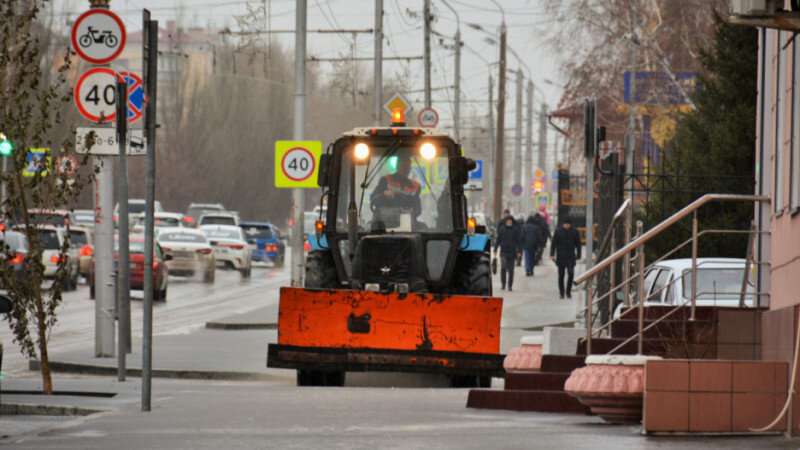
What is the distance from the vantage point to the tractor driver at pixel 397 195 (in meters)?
15.5

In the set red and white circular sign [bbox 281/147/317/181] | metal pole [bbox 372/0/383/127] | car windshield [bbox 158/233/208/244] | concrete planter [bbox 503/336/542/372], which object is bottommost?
car windshield [bbox 158/233/208/244]

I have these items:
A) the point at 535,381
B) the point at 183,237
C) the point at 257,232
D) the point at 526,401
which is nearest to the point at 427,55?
the point at 183,237

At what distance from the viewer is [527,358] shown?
41.0ft

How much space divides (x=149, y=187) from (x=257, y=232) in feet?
133

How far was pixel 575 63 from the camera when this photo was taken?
45781 mm

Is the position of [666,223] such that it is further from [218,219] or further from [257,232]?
[218,219]

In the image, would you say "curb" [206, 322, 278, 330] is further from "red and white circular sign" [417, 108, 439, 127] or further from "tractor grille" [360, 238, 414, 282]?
"red and white circular sign" [417, 108, 439, 127]

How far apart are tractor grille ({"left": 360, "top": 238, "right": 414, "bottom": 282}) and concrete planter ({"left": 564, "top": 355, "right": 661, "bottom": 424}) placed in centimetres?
520

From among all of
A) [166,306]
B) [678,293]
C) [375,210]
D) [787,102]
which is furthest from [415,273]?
[166,306]

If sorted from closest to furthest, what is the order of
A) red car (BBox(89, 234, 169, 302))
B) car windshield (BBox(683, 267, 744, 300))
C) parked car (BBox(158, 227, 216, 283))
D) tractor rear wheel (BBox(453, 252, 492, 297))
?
1. tractor rear wheel (BBox(453, 252, 492, 297))
2. car windshield (BBox(683, 267, 744, 300))
3. red car (BBox(89, 234, 169, 302))
4. parked car (BBox(158, 227, 216, 283))

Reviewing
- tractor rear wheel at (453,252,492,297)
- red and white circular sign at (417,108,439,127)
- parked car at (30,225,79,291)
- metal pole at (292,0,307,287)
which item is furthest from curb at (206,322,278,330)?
red and white circular sign at (417,108,439,127)

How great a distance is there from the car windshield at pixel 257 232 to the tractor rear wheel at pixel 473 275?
36.1m

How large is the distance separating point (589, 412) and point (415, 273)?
4327 mm

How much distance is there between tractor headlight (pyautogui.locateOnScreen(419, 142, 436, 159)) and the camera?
15.6 metres
